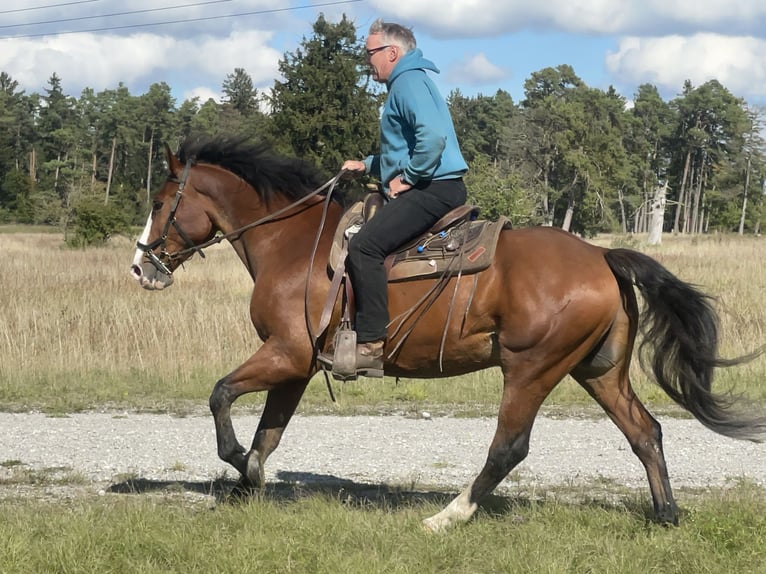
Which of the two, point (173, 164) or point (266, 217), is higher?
point (173, 164)

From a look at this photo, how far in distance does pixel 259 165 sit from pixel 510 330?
2.39m

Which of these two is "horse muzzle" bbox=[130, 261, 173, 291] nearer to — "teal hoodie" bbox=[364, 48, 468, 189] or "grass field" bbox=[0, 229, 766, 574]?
"grass field" bbox=[0, 229, 766, 574]

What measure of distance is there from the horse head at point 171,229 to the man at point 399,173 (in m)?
1.44

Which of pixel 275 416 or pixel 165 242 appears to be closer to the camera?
pixel 275 416

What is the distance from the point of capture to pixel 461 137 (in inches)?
4338

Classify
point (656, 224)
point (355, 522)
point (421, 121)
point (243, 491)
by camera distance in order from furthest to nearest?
point (656, 224) < point (243, 491) < point (421, 121) < point (355, 522)

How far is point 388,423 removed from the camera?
1038cm

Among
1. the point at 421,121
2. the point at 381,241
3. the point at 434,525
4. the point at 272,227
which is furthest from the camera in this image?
the point at 272,227

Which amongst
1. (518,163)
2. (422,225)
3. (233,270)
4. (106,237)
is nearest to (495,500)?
(422,225)

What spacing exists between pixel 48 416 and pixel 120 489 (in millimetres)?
4008

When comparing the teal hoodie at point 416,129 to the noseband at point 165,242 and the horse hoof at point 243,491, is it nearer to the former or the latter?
the noseband at point 165,242

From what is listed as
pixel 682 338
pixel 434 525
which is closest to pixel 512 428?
pixel 434 525

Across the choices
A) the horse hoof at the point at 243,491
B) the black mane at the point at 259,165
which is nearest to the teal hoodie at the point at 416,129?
the black mane at the point at 259,165

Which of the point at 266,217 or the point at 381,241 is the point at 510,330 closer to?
the point at 381,241
